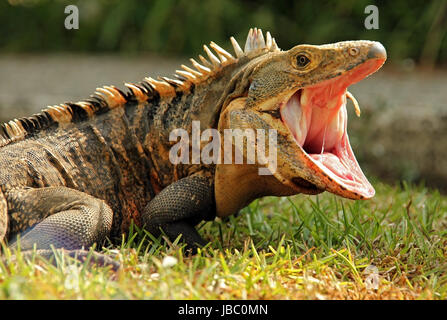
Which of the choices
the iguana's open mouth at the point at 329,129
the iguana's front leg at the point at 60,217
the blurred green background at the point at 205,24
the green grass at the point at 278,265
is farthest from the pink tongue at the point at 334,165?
the blurred green background at the point at 205,24

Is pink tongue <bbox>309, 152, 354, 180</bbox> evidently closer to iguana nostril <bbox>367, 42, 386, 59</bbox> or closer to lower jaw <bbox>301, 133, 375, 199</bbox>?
lower jaw <bbox>301, 133, 375, 199</bbox>

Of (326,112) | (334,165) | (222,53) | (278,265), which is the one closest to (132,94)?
(222,53)

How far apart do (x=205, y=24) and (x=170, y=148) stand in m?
6.05

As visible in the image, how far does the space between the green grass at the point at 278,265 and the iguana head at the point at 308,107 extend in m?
0.43

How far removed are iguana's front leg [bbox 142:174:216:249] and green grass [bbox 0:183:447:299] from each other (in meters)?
0.12

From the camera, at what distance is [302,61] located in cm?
379

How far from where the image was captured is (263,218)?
486cm

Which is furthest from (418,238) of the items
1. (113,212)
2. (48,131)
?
(48,131)

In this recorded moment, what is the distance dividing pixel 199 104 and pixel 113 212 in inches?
35.6

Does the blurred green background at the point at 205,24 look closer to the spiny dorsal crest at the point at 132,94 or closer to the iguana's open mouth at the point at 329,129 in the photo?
the spiny dorsal crest at the point at 132,94

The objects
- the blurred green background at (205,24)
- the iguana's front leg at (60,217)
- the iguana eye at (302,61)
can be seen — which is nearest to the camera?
the iguana's front leg at (60,217)

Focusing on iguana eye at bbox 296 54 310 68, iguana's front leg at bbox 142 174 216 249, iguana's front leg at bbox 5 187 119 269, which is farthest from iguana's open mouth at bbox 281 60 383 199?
iguana's front leg at bbox 5 187 119 269

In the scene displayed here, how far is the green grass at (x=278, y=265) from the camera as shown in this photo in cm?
301
